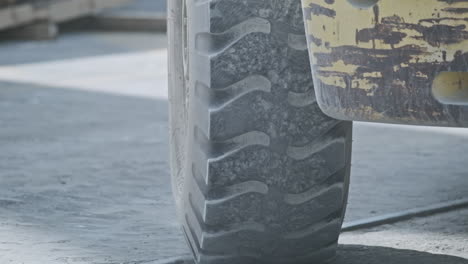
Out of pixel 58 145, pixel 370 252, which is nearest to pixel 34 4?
pixel 58 145

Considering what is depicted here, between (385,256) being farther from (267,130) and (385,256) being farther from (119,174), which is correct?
(119,174)

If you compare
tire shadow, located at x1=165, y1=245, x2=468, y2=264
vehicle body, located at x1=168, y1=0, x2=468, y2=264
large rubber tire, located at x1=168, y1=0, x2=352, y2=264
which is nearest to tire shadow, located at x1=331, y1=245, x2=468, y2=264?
tire shadow, located at x1=165, y1=245, x2=468, y2=264

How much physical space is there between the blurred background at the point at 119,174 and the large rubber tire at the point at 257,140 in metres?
0.40

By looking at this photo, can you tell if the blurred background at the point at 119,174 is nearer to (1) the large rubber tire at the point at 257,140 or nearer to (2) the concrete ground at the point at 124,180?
(2) the concrete ground at the point at 124,180

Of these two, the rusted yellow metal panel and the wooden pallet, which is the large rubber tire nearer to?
the rusted yellow metal panel

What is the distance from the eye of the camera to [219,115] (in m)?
2.68

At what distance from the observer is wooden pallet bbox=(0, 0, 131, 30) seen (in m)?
10.7

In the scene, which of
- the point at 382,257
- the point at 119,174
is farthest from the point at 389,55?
the point at 119,174

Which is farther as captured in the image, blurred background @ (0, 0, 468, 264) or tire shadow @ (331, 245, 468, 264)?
blurred background @ (0, 0, 468, 264)

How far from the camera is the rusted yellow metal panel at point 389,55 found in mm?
2109

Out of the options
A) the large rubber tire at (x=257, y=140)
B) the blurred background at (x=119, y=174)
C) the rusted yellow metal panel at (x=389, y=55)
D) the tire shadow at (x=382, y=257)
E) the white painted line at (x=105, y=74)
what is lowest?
the white painted line at (x=105, y=74)

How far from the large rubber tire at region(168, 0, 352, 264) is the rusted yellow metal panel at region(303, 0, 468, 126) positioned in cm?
32

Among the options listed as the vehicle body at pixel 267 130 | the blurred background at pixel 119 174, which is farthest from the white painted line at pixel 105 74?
the vehicle body at pixel 267 130

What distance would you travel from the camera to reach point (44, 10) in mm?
11242
